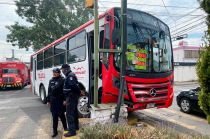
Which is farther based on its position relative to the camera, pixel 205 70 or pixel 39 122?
pixel 39 122

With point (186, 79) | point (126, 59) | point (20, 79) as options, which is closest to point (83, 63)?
point (126, 59)

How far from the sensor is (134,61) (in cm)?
755

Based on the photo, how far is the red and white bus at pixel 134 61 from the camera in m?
7.37

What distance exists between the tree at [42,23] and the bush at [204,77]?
91.6 ft

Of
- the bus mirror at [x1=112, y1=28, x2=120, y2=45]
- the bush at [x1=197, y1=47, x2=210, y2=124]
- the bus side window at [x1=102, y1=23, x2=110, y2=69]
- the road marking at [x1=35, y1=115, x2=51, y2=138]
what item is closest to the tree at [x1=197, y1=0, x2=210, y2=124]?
the bush at [x1=197, y1=47, x2=210, y2=124]

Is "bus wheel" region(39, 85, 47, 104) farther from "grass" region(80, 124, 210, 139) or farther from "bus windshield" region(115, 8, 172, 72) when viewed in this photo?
"grass" region(80, 124, 210, 139)

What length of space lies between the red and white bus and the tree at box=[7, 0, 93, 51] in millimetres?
23260

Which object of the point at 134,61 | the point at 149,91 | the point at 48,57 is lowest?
the point at 149,91

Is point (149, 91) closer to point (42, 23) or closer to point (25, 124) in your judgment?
point (25, 124)

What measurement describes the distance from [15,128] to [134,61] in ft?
13.9

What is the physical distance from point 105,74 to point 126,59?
76cm

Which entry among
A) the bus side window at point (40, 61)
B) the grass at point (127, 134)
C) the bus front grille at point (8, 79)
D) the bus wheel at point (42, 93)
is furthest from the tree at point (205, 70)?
the bus front grille at point (8, 79)

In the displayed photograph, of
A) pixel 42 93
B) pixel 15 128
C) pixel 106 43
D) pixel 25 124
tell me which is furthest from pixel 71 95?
pixel 42 93

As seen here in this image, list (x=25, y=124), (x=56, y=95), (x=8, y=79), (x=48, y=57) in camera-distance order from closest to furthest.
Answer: (x=56, y=95)
(x=25, y=124)
(x=48, y=57)
(x=8, y=79)
